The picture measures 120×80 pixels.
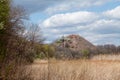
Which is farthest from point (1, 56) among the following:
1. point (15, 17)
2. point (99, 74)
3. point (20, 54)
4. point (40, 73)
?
point (15, 17)

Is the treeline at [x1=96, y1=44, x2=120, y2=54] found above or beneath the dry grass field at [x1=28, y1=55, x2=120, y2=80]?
above

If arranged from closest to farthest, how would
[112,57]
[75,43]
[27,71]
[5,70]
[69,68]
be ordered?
[5,70]
[27,71]
[69,68]
[112,57]
[75,43]

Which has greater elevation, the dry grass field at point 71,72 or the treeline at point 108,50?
the treeline at point 108,50

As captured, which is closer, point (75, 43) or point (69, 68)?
point (69, 68)

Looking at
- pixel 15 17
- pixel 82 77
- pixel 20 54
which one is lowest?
pixel 82 77

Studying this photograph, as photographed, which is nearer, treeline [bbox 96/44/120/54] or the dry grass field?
the dry grass field

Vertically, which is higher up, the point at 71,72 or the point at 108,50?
the point at 108,50

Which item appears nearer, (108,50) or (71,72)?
(71,72)

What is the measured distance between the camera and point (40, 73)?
627 inches

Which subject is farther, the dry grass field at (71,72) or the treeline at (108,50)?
the treeline at (108,50)

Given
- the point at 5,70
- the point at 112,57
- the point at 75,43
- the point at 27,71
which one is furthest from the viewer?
the point at 75,43

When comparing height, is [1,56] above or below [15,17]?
below

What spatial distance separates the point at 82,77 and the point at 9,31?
5960 mm

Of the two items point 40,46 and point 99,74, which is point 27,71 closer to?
point 99,74
